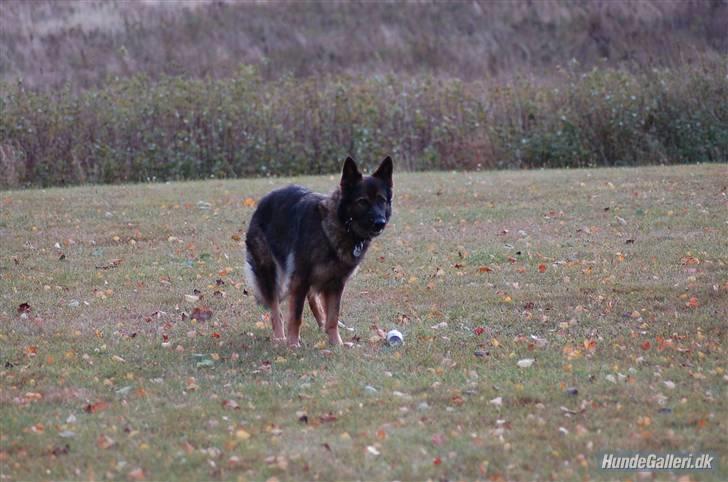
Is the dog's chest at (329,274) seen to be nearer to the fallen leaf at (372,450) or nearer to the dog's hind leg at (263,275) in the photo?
the dog's hind leg at (263,275)

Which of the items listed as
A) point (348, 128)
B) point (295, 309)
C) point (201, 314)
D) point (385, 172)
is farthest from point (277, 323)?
Answer: point (348, 128)

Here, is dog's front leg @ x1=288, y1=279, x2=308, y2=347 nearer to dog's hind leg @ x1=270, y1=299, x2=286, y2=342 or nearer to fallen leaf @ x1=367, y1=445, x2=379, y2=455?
dog's hind leg @ x1=270, y1=299, x2=286, y2=342

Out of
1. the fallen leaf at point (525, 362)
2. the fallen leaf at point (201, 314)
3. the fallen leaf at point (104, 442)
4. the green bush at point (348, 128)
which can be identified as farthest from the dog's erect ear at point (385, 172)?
the green bush at point (348, 128)

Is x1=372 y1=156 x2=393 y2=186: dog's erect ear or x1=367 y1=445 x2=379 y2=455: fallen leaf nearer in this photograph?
x1=367 y1=445 x2=379 y2=455: fallen leaf

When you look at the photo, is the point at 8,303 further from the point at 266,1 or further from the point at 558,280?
the point at 266,1

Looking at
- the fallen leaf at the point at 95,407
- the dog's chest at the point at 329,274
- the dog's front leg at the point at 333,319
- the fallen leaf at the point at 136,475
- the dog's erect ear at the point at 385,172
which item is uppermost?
the dog's erect ear at the point at 385,172

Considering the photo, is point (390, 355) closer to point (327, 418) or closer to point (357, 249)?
point (357, 249)

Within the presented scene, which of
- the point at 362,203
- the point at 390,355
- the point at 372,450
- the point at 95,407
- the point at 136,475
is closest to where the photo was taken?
the point at 136,475

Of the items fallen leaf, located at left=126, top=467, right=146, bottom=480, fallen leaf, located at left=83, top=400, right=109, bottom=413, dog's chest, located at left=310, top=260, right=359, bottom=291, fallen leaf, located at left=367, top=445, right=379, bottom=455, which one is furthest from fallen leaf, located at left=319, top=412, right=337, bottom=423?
dog's chest, located at left=310, top=260, right=359, bottom=291

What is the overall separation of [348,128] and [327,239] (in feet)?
A: 45.6

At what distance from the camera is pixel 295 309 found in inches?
325

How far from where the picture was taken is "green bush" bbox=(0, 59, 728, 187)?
21188 mm

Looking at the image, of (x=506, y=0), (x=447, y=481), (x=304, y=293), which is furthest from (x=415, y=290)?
(x=506, y=0)

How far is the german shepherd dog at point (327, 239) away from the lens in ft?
26.9
